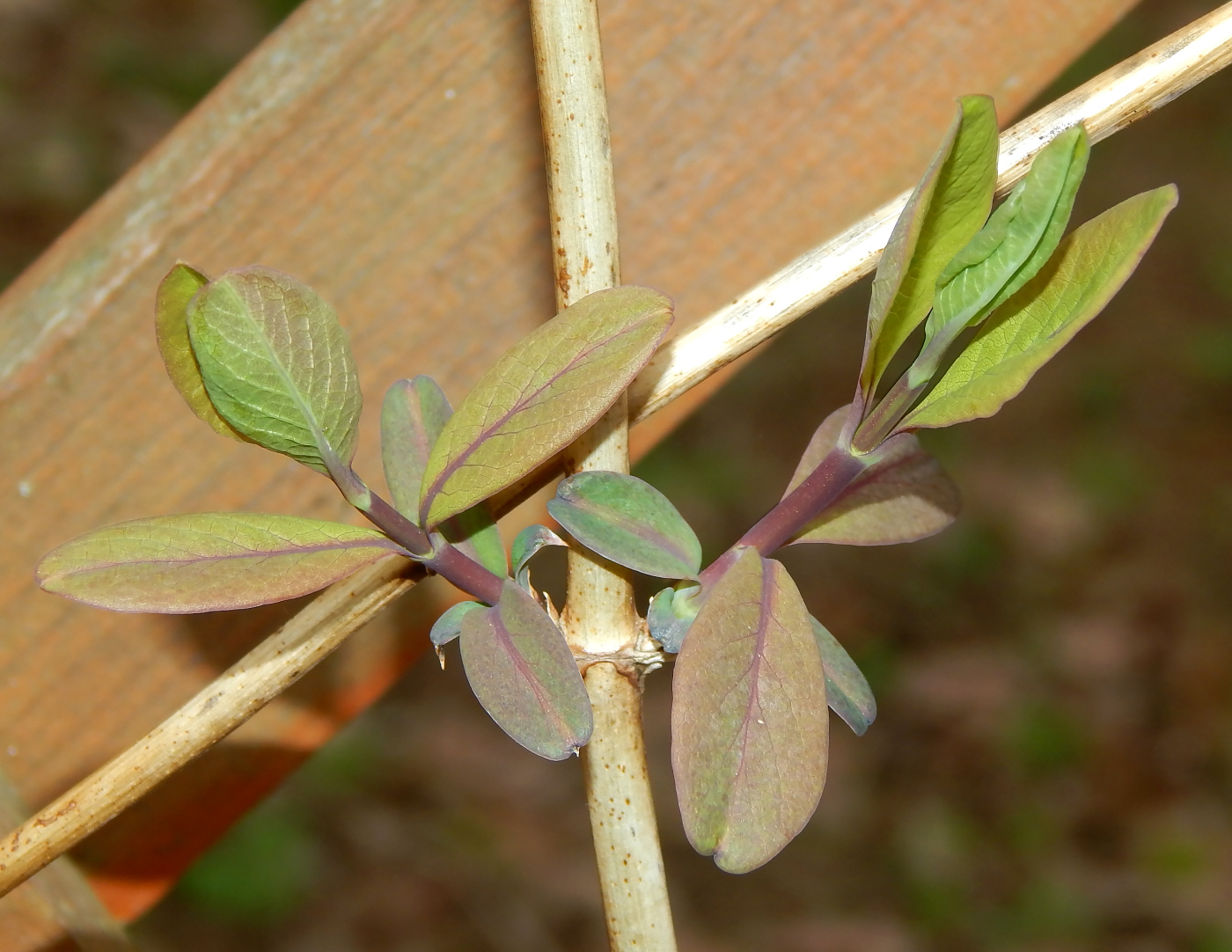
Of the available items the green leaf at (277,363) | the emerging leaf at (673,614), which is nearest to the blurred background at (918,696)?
the emerging leaf at (673,614)

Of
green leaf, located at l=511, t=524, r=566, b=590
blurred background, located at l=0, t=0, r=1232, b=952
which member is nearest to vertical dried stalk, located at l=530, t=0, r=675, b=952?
green leaf, located at l=511, t=524, r=566, b=590

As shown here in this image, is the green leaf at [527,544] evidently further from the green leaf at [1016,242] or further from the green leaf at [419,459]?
the green leaf at [1016,242]

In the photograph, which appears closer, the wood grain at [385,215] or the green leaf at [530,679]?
the green leaf at [530,679]

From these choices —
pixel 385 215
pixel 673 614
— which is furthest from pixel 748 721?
pixel 385 215

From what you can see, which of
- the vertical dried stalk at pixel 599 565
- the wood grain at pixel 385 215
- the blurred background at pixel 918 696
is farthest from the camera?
the blurred background at pixel 918 696

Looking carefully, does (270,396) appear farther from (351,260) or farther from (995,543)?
(995,543)

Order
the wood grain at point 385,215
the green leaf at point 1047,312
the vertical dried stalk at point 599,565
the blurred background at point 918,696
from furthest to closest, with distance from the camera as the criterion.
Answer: the blurred background at point 918,696 → the wood grain at point 385,215 → the vertical dried stalk at point 599,565 → the green leaf at point 1047,312

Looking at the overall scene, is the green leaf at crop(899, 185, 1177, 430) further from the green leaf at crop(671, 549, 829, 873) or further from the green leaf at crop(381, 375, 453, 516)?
the green leaf at crop(381, 375, 453, 516)
